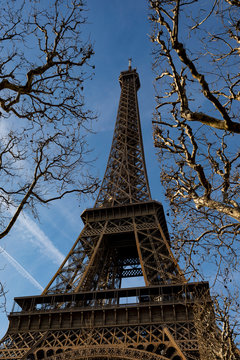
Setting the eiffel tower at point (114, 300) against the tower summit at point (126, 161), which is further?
the tower summit at point (126, 161)

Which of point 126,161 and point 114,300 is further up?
point 126,161

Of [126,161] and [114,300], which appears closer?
[114,300]

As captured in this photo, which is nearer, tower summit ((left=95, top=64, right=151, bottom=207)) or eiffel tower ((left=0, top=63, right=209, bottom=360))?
eiffel tower ((left=0, top=63, right=209, bottom=360))

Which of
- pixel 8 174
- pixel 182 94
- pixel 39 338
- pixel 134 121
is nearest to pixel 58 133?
pixel 8 174

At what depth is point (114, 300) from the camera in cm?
2744

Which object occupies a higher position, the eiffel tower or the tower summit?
the tower summit

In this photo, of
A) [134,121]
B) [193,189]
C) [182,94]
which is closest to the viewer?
[182,94]

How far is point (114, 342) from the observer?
74.7 ft

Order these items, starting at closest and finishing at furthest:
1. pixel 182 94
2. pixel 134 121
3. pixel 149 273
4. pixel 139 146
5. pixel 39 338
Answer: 1. pixel 182 94
2. pixel 39 338
3. pixel 149 273
4. pixel 139 146
5. pixel 134 121

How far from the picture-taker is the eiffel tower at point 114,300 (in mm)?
22000

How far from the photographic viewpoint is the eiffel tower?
22.0 meters

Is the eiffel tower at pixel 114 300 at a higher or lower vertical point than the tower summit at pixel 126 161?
lower

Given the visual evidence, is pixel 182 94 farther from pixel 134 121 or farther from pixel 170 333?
pixel 134 121

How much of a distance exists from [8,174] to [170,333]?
15.7 metres
